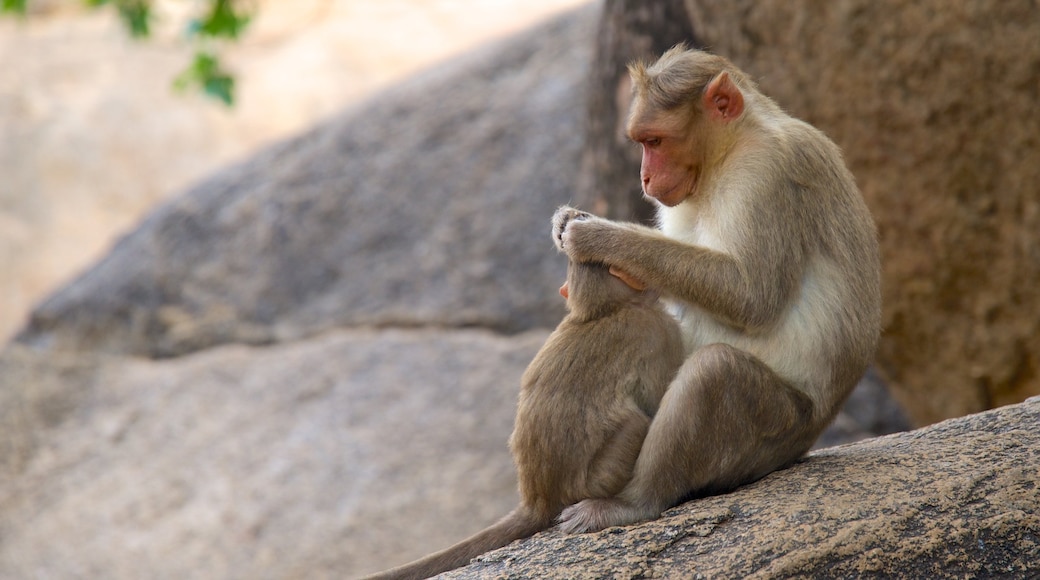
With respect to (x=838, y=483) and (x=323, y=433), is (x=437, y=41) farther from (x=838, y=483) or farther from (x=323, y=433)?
(x=838, y=483)

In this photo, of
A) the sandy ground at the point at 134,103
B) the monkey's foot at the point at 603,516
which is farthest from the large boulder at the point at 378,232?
the sandy ground at the point at 134,103

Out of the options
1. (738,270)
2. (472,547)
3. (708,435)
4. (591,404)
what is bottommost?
(472,547)

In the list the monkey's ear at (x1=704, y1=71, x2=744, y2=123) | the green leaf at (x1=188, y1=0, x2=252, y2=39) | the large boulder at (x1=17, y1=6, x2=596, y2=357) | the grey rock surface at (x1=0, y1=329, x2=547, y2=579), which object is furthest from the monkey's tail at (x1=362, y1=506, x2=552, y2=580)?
the green leaf at (x1=188, y1=0, x2=252, y2=39)

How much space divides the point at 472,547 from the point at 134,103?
17.0 m

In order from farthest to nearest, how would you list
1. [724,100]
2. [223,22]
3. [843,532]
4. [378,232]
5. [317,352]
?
[378,232] → [317,352] → [223,22] → [724,100] → [843,532]

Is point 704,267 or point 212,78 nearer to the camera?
point 704,267

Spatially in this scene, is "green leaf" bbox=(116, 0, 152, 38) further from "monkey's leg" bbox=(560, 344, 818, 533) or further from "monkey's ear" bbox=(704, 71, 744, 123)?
"monkey's leg" bbox=(560, 344, 818, 533)

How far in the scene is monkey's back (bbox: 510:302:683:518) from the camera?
3.97 m

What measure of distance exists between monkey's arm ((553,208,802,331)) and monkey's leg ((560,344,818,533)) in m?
0.24

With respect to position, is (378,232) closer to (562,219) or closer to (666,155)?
(562,219)

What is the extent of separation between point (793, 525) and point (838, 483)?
1.25 ft

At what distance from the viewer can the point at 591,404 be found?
3973mm

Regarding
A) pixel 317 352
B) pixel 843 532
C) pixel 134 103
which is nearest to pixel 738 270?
pixel 843 532

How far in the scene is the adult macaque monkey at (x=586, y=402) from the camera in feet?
13.0
